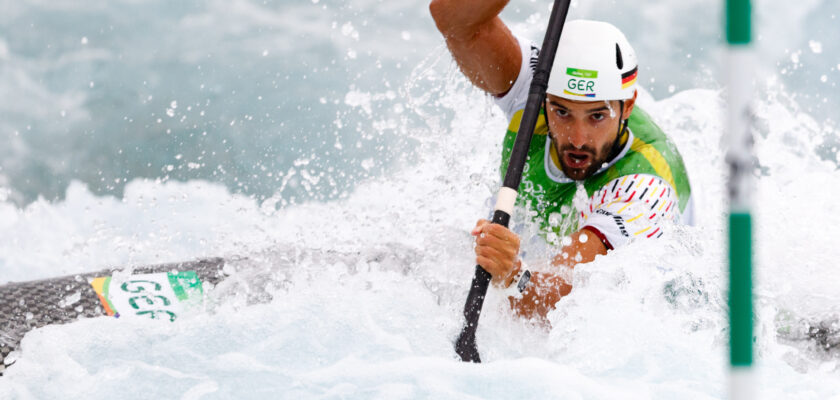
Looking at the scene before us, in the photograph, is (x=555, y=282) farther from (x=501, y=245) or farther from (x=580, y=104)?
(x=580, y=104)

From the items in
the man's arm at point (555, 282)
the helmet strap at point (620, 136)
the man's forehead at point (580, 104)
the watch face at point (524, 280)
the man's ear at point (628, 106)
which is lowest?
the man's arm at point (555, 282)

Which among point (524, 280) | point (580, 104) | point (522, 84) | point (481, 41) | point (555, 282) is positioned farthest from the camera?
point (522, 84)

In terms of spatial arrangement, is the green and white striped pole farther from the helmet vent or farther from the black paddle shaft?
the helmet vent

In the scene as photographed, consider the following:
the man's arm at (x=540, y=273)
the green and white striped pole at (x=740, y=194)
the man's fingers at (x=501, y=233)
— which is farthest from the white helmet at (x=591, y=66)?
the green and white striped pole at (x=740, y=194)

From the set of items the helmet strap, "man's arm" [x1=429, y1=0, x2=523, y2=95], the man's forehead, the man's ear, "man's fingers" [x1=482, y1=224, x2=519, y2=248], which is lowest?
the helmet strap

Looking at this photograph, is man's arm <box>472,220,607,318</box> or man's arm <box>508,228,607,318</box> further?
man's arm <box>508,228,607,318</box>

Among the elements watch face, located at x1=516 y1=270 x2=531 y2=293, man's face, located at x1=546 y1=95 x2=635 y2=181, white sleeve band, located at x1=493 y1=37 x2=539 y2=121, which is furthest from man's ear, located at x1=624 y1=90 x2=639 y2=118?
watch face, located at x1=516 y1=270 x2=531 y2=293

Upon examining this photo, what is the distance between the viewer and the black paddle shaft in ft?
7.47

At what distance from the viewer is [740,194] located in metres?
0.99

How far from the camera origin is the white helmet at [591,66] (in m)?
2.55

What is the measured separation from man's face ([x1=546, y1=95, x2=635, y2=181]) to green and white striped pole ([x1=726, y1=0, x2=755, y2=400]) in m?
1.60

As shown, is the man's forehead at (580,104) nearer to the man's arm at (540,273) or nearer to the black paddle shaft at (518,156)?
the black paddle shaft at (518,156)

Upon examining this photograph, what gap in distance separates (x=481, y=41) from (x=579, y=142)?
47cm

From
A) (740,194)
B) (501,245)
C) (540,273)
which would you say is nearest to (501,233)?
(501,245)
